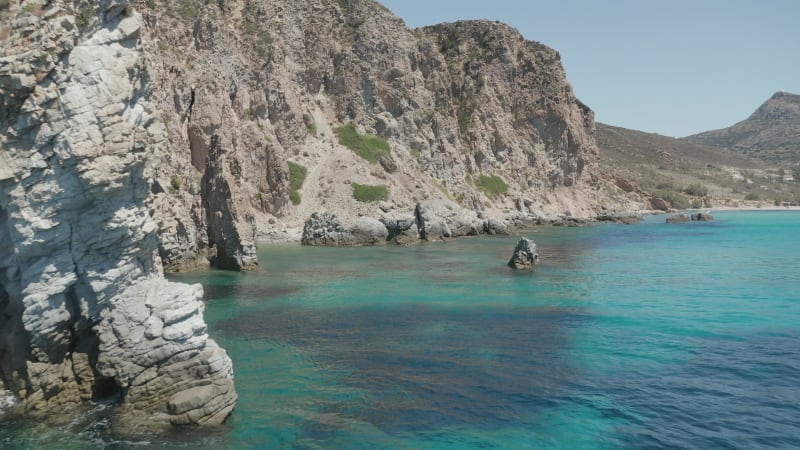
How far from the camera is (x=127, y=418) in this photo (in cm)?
1398

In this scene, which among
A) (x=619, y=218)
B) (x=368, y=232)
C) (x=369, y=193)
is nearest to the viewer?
(x=368, y=232)

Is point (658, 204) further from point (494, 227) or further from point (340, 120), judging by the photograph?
point (340, 120)

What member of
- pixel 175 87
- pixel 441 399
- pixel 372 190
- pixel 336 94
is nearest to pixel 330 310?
pixel 441 399

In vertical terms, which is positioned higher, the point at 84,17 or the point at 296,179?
the point at 84,17

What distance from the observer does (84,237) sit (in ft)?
47.1

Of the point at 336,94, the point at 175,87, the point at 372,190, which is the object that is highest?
the point at 336,94

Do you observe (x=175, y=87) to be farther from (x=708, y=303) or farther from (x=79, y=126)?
(x=708, y=303)

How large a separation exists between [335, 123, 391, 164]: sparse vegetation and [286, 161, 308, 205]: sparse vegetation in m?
9.04

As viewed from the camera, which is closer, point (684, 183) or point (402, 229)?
point (402, 229)

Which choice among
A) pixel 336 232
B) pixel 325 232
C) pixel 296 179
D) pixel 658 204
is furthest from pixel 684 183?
pixel 325 232

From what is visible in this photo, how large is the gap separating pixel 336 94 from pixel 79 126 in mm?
73545

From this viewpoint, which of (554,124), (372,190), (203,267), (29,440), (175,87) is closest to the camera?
(29,440)

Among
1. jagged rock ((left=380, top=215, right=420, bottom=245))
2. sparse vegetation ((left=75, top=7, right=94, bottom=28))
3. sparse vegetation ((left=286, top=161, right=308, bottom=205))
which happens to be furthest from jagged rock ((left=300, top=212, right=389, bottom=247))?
sparse vegetation ((left=75, top=7, right=94, bottom=28))

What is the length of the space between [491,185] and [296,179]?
40.9 metres
